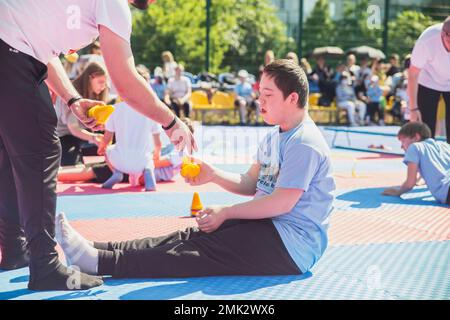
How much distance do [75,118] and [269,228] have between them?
4544mm

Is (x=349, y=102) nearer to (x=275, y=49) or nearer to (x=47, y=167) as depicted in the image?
(x=47, y=167)

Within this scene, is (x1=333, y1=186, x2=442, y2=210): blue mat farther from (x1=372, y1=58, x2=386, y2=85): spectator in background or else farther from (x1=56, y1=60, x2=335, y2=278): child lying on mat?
(x1=372, y1=58, x2=386, y2=85): spectator in background

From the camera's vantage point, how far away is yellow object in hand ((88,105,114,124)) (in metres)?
3.16

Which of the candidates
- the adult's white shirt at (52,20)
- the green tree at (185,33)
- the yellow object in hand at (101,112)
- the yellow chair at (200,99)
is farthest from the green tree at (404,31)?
the adult's white shirt at (52,20)

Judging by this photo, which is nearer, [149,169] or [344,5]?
[149,169]

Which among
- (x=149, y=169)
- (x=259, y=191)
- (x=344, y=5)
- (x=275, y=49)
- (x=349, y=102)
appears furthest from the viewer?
(x=344, y=5)

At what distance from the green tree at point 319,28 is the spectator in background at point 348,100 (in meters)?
13.8

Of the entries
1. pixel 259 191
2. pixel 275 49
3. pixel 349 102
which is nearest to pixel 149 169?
pixel 259 191

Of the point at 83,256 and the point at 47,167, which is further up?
the point at 47,167

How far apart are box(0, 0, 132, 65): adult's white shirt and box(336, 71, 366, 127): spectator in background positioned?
15026 mm

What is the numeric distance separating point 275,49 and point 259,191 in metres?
42.9

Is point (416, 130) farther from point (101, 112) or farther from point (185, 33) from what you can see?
point (185, 33)

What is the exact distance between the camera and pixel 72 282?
290cm

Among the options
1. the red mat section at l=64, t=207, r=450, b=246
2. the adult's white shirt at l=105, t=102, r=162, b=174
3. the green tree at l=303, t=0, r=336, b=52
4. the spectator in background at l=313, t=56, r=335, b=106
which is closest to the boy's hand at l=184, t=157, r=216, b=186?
the red mat section at l=64, t=207, r=450, b=246
